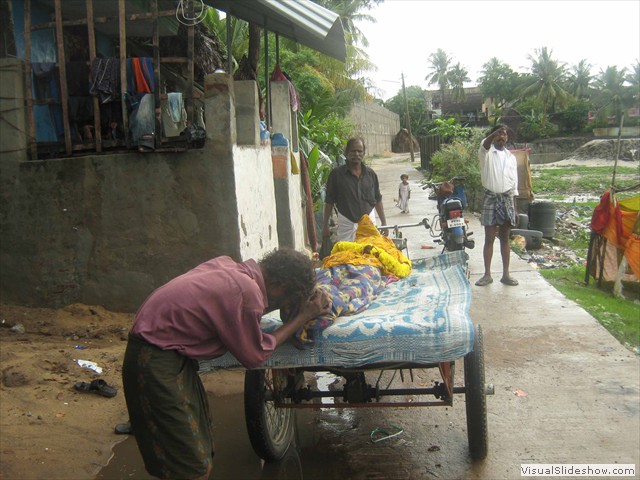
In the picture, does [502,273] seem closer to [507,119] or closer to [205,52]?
[205,52]

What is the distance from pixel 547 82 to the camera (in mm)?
61406

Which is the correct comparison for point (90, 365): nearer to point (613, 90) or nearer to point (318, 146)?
point (318, 146)

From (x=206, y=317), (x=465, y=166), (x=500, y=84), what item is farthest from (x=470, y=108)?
(x=206, y=317)

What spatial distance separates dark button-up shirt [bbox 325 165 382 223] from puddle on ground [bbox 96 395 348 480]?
2.64 m

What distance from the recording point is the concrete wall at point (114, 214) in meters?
6.05

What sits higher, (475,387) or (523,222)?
(523,222)

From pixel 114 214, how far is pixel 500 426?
4.09 m

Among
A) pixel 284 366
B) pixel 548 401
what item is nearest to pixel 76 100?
pixel 284 366

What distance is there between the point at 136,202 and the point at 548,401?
4.13 metres

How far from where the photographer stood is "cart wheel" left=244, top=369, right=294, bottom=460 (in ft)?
11.4

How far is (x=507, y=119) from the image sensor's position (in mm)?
53156

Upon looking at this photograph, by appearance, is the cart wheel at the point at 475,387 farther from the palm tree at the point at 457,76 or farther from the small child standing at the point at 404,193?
the palm tree at the point at 457,76

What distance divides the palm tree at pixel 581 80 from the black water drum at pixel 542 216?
196ft

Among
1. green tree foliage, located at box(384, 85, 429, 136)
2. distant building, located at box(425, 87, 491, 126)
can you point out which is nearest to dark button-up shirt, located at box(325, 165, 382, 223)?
green tree foliage, located at box(384, 85, 429, 136)
